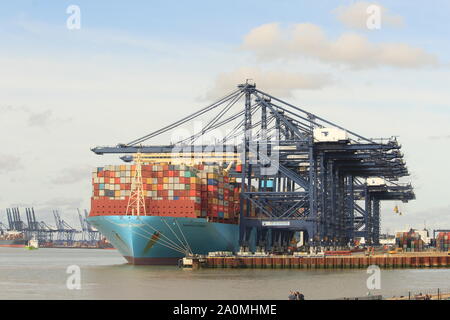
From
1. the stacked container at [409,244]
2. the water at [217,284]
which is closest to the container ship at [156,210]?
the water at [217,284]

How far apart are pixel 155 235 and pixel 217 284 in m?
26.5

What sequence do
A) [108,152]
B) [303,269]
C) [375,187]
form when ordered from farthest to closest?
[375,187] → [108,152] → [303,269]

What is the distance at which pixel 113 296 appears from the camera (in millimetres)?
54875

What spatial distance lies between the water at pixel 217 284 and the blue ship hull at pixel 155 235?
6.32 metres

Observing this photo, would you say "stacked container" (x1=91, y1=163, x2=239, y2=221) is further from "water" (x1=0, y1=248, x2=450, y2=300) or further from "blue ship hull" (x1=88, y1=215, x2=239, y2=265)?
"water" (x1=0, y1=248, x2=450, y2=300)

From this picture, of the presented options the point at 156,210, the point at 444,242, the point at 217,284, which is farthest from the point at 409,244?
the point at 217,284

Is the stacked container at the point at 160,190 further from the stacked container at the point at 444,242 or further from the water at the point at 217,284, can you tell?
the stacked container at the point at 444,242

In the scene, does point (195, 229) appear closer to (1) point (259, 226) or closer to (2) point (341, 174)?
(1) point (259, 226)

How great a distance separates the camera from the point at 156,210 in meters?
91.7

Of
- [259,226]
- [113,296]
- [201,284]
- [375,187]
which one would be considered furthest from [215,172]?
[375,187]

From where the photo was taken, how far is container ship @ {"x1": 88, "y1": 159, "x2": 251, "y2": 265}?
8931cm

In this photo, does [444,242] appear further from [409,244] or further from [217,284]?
[217,284]

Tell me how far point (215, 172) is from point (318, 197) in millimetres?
16751
